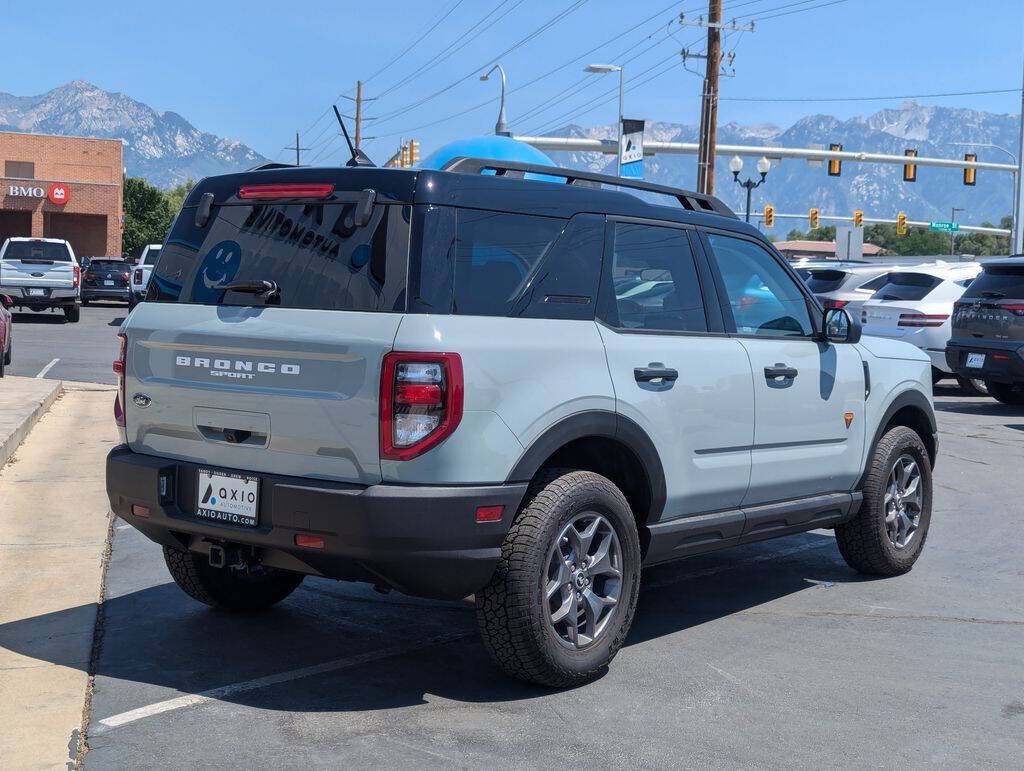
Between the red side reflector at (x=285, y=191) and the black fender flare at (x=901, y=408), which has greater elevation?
the red side reflector at (x=285, y=191)

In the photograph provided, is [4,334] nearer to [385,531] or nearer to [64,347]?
[64,347]

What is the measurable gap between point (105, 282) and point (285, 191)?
36087 millimetres

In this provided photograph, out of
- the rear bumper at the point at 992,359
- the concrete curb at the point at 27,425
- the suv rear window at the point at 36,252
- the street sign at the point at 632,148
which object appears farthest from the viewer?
the suv rear window at the point at 36,252

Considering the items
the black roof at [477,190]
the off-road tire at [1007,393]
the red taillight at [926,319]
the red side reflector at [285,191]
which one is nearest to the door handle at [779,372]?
the black roof at [477,190]

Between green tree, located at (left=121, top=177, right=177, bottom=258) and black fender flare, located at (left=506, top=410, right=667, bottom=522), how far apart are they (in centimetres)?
8310

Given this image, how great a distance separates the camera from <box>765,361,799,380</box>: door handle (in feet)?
19.3

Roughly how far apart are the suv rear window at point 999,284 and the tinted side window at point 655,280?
10725 millimetres

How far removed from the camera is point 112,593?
6.23 meters

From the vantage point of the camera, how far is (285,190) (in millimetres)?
4934

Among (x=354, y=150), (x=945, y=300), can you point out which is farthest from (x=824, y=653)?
(x=945, y=300)

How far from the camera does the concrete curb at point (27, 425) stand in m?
9.80

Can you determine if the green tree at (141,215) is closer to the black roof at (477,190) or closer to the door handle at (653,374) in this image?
the black roof at (477,190)

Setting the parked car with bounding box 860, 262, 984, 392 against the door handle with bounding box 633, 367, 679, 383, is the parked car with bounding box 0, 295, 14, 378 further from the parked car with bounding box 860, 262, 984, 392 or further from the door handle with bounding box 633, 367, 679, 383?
the door handle with bounding box 633, 367, 679, 383

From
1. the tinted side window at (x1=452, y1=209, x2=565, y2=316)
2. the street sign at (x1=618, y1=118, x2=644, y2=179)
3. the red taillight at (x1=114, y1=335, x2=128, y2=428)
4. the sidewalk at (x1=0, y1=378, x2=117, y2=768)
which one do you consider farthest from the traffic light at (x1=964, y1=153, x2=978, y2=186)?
the red taillight at (x1=114, y1=335, x2=128, y2=428)
